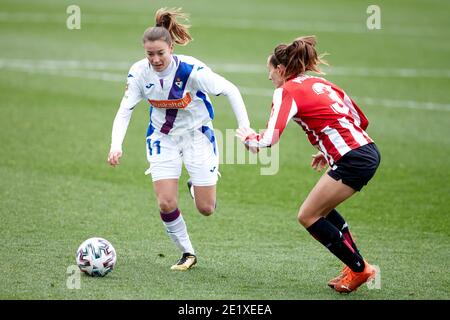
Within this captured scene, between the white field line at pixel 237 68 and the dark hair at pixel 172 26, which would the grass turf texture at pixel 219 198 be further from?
the dark hair at pixel 172 26

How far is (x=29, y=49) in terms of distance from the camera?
22.8 metres

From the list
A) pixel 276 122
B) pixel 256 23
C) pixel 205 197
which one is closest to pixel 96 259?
pixel 205 197

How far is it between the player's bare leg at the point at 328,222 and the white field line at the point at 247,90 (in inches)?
420

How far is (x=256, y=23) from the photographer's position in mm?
29781

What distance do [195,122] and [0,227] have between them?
2.74m

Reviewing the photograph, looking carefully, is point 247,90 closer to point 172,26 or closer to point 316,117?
point 172,26

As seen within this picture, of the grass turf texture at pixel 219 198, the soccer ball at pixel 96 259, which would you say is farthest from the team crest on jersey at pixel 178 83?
the grass turf texture at pixel 219 198

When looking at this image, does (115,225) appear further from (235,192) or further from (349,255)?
(349,255)

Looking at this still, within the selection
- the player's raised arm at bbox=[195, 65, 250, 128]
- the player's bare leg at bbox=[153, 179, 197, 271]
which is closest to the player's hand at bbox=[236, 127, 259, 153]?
the player's raised arm at bbox=[195, 65, 250, 128]

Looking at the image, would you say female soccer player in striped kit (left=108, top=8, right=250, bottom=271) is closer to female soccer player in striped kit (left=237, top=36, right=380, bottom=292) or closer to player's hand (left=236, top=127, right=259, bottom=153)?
player's hand (left=236, top=127, right=259, bottom=153)

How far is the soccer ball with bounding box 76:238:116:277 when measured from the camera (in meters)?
7.86

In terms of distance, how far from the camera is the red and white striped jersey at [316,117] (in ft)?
24.3

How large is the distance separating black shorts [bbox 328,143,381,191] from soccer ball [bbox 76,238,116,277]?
88.6 inches

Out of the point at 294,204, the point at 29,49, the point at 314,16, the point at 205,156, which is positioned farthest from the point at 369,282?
the point at 314,16
